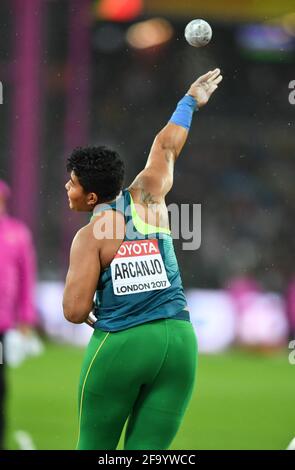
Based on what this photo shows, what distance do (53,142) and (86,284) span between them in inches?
552

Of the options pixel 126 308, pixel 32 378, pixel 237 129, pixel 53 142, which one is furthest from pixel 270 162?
pixel 126 308

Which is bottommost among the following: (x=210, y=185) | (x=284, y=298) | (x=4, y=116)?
(x=284, y=298)

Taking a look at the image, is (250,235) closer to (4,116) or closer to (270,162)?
(270,162)

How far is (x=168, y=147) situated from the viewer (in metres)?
5.17

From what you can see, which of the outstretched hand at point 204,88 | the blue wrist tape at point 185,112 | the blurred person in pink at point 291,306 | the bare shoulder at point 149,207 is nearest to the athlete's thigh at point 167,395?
the bare shoulder at point 149,207

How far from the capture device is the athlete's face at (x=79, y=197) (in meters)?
4.70

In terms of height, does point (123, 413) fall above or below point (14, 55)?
below

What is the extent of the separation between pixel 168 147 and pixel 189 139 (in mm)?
12913

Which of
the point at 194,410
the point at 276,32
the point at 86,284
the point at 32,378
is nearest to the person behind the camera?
the point at 86,284

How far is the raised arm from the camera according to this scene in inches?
190

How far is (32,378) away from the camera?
11672 millimetres

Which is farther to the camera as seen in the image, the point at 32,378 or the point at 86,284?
the point at 32,378

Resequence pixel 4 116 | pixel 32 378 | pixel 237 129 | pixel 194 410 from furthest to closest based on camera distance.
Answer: pixel 237 129, pixel 4 116, pixel 32 378, pixel 194 410

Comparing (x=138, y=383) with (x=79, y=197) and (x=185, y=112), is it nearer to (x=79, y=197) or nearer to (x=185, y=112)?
(x=79, y=197)
